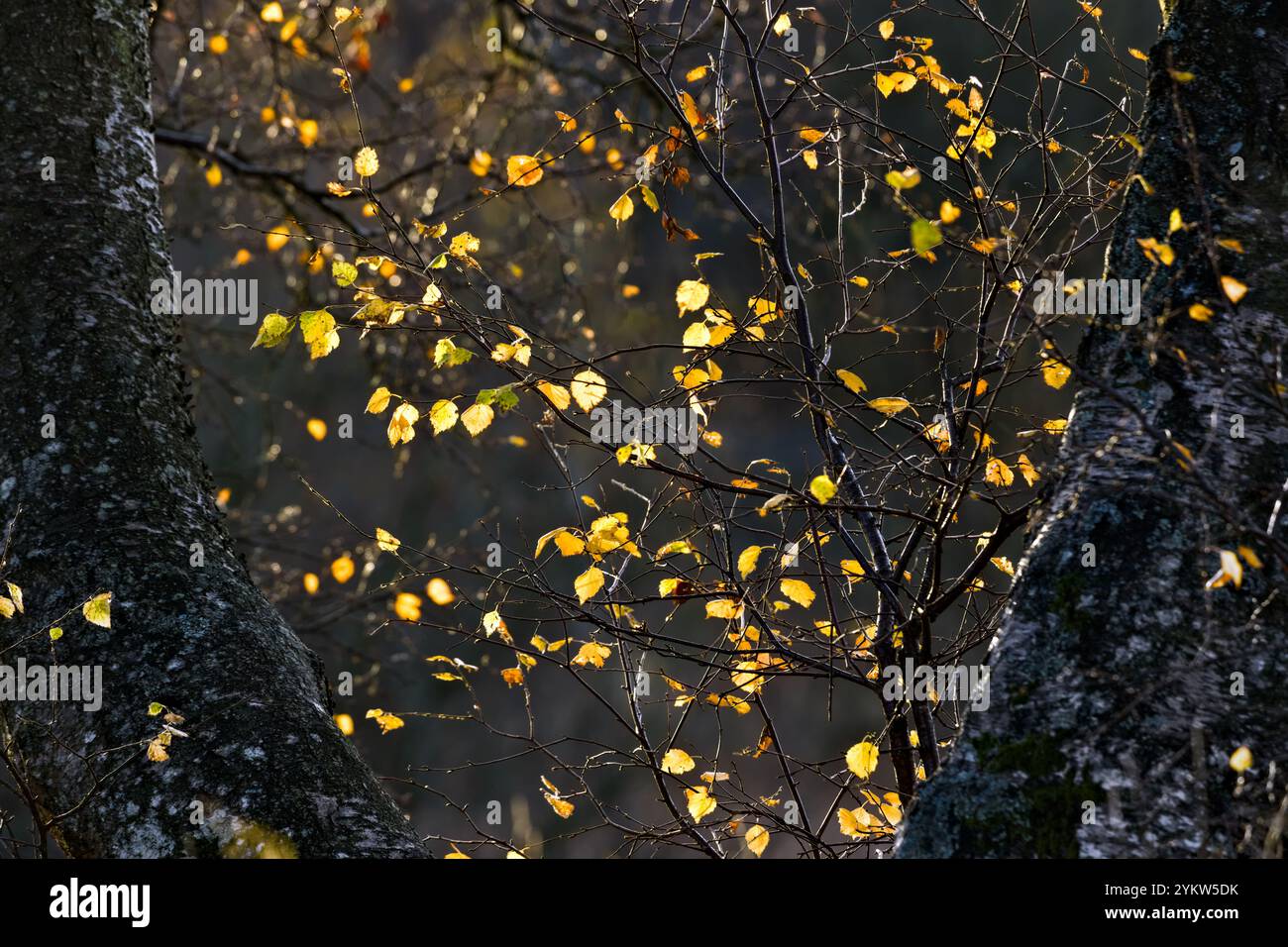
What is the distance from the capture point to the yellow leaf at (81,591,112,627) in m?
2.08

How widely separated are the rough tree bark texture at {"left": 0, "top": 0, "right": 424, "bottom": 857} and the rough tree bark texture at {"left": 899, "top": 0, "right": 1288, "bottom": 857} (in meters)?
1.08

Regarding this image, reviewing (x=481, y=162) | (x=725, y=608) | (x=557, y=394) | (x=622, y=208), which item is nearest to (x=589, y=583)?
(x=725, y=608)

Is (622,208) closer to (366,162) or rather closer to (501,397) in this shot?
(366,162)

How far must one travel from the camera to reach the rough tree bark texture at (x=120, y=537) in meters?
1.97

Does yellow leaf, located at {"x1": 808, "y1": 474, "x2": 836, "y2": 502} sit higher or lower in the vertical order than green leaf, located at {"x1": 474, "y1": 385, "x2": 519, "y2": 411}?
lower

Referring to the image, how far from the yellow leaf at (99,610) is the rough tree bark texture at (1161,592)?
4.97 feet

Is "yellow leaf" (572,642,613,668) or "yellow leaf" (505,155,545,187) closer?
"yellow leaf" (505,155,545,187)

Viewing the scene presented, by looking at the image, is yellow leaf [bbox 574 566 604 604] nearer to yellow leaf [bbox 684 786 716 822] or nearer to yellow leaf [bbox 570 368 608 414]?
yellow leaf [bbox 570 368 608 414]

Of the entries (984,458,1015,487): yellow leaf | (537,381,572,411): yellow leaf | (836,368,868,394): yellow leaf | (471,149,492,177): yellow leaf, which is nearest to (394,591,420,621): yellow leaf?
(537,381,572,411): yellow leaf

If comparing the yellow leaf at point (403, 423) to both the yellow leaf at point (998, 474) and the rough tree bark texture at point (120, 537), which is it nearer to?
the rough tree bark texture at point (120, 537)

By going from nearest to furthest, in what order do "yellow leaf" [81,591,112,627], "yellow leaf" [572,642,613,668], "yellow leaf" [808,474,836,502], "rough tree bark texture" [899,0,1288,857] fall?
"rough tree bark texture" [899,0,1288,857] → "yellow leaf" [808,474,836,502] → "yellow leaf" [81,591,112,627] → "yellow leaf" [572,642,613,668]

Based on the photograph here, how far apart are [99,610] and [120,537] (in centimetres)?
26
